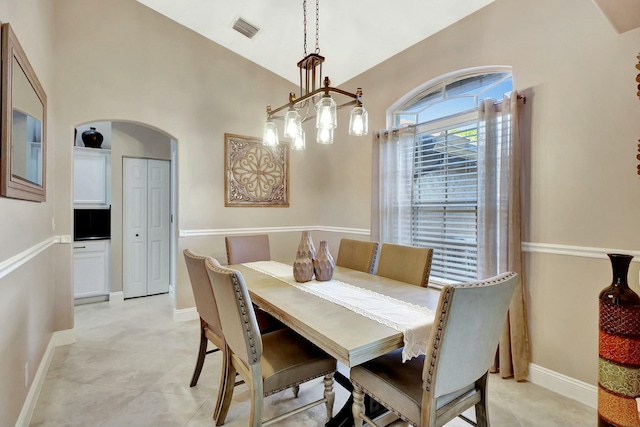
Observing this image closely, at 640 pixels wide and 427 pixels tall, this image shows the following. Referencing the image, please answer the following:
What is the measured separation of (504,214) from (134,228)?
4.42m

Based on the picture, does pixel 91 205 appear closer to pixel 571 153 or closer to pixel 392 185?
pixel 392 185

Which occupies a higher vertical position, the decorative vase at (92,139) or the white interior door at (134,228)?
the decorative vase at (92,139)

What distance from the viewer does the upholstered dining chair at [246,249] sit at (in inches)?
121

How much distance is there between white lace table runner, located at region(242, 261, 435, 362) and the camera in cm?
136

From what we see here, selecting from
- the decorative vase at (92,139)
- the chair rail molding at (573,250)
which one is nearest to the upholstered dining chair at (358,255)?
the chair rail molding at (573,250)

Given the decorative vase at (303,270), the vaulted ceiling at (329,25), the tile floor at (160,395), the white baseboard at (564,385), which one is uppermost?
the vaulted ceiling at (329,25)

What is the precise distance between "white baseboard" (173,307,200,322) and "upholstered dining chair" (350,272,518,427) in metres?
2.70

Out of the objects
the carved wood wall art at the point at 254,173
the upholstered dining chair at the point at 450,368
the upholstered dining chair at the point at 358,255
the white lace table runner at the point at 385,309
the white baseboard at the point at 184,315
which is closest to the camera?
the upholstered dining chair at the point at 450,368

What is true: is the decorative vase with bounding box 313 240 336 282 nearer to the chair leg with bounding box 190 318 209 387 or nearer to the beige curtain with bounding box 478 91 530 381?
the chair leg with bounding box 190 318 209 387

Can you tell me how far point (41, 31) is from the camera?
2475 mm

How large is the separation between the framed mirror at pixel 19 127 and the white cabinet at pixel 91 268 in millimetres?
2086

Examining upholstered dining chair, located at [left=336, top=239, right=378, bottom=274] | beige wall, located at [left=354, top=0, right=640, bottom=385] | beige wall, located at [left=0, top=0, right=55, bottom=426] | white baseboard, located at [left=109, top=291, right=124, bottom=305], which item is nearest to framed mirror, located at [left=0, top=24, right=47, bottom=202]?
beige wall, located at [left=0, top=0, right=55, bottom=426]

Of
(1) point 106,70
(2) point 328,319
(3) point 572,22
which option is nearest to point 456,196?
(3) point 572,22

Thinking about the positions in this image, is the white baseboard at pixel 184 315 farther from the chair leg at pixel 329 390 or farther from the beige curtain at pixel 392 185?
the chair leg at pixel 329 390
